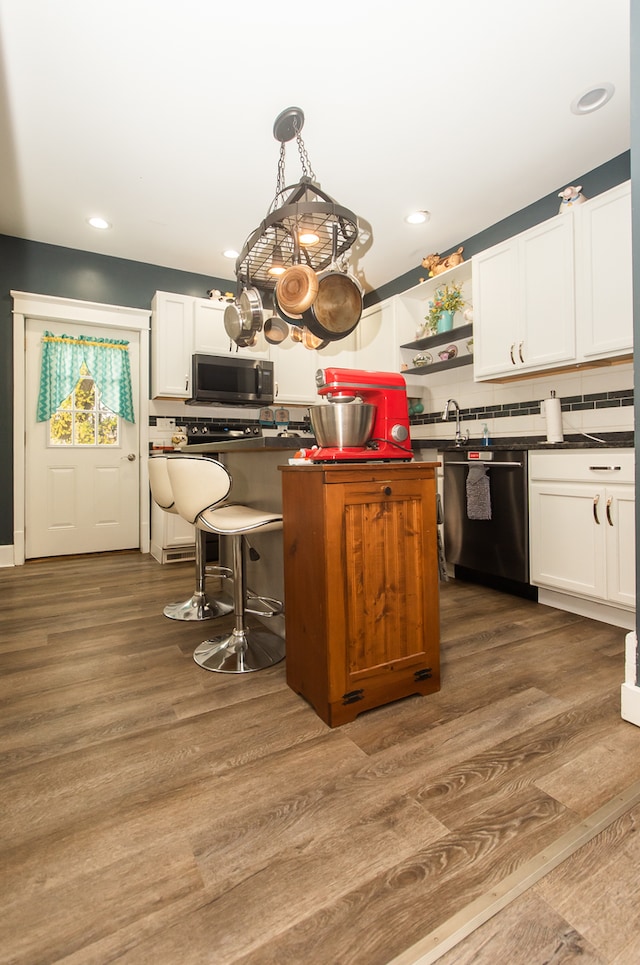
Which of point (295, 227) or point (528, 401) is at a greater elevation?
point (295, 227)

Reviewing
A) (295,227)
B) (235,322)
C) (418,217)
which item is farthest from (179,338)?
(295,227)

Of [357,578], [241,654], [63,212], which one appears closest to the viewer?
[357,578]

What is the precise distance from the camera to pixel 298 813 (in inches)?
45.8

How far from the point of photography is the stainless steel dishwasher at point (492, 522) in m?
2.81

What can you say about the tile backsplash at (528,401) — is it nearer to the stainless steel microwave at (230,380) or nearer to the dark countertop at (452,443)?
the dark countertop at (452,443)

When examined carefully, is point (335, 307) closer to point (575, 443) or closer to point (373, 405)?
point (373, 405)

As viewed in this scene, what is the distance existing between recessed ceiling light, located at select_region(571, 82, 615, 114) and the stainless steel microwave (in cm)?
291

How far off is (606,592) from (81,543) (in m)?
4.09

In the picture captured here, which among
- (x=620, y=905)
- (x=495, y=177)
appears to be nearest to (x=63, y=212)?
(x=495, y=177)

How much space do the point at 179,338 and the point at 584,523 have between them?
3.61 metres

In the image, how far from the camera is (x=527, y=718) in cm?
156

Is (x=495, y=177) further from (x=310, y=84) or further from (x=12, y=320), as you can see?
(x=12, y=320)

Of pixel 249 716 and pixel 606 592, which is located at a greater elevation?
pixel 606 592

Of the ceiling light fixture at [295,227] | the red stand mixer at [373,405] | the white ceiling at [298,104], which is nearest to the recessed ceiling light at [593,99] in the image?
the white ceiling at [298,104]
